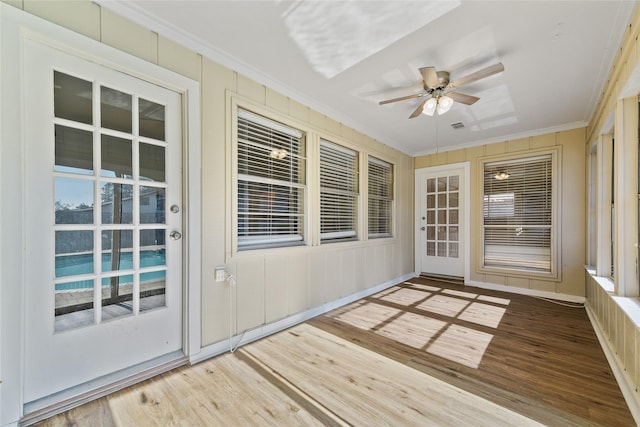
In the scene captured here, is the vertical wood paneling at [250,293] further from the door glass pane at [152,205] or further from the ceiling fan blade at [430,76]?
the ceiling fan blade at [430,76]

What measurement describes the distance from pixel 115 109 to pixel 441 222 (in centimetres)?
505

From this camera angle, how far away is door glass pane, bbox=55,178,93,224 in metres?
1.61

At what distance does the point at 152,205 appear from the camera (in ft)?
6.46

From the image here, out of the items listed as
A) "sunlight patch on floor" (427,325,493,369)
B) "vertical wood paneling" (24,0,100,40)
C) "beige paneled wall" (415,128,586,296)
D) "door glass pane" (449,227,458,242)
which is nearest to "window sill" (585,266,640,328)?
"sunlight patch on floor" (427,325,493,369)

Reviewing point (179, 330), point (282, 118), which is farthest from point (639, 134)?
point (179, 330)

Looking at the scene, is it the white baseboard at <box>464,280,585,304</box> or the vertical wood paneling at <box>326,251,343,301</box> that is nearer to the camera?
the vertical wood paneling at <box>326,251,343,301</box>

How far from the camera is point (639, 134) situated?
81.5 inches

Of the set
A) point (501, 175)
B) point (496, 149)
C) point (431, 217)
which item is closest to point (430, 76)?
point (496, 149)

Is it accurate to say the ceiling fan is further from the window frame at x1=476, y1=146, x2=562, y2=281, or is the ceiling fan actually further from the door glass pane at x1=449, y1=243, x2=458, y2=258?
the door glass pane at x1=449, y1=243, x2=458, y2=258

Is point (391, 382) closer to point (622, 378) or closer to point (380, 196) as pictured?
point (622, 378)

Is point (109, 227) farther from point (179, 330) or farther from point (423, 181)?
point (423, 181)

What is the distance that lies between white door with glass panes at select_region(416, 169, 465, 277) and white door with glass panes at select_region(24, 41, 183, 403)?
4514 millimetres

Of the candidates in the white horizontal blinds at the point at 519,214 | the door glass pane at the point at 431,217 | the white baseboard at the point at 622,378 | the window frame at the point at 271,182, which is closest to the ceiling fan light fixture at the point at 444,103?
the window frame at the point at 271,182

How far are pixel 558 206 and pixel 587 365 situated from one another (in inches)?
105
